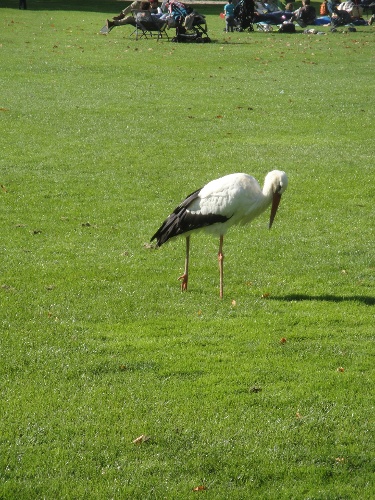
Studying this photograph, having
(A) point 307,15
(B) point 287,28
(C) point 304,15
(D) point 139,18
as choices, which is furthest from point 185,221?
(A) point 307,15

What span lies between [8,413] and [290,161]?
10.2m

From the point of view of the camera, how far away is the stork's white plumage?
1002 cm

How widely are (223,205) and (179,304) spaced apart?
1281mm

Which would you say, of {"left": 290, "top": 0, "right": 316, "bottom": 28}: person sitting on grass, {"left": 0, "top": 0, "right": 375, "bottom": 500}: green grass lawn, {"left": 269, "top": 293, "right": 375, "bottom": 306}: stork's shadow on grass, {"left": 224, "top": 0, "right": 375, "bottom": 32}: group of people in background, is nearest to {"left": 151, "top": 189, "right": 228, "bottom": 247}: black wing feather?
{"left": 0, "top": 0, "right": 375, "bottom": 500}: green grass lawn

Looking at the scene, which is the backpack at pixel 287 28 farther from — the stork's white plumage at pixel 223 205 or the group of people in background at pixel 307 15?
the stork's white plumage at pixel 223 205

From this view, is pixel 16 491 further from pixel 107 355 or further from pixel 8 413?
pixel 107 355

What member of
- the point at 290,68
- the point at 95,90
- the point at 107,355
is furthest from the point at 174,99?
the point at 107,355

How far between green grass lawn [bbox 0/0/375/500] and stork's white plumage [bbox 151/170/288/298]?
660mm

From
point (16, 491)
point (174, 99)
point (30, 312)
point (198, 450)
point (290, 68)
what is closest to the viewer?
point (16, 491)

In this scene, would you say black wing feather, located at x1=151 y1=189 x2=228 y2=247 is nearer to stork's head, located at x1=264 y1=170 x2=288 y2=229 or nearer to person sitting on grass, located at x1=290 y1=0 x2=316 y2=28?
stork's head, located at x1=264 y1=170 x2=288 y2=229

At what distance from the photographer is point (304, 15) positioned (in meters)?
38.1

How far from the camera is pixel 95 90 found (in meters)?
22.6

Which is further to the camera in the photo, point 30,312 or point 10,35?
point 10,35

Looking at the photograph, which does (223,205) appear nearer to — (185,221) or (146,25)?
(185,221)
